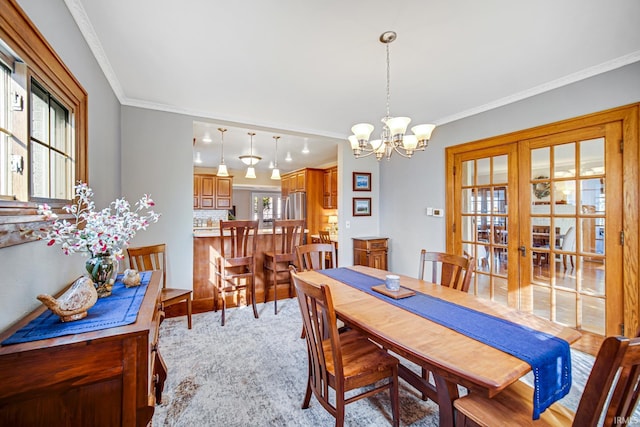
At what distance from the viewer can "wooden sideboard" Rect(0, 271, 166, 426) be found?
886 millimetres

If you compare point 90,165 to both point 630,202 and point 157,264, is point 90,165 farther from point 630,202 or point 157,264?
point 630,202

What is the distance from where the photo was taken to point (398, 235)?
4484 mm

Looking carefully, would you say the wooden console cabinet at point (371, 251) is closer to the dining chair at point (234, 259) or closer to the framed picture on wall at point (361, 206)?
the framed picture on wall at point (361, 206)

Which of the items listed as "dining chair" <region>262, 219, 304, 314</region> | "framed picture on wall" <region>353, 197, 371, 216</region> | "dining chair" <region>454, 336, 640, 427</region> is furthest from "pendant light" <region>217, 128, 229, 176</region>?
"dining chair" <region>454, 336, 640, 427</region>

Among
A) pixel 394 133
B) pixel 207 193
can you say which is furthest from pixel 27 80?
pixel 207 193

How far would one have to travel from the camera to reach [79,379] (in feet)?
3.12

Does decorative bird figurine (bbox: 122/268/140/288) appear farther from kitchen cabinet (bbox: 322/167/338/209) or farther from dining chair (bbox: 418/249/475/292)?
kitchen cabinet (bbox: 322/167/338/209)

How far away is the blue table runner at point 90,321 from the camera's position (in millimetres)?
979

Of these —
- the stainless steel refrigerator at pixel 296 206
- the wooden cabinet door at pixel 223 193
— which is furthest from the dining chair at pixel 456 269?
the wooden cabinet door at pixel 223 193

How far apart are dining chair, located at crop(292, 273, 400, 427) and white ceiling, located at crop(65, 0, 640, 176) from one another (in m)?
1.76

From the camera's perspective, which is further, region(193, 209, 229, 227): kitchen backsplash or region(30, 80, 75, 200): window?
region(193, 209, 229, 227): kitchen backsplash

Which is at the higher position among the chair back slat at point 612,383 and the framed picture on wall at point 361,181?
the framed picture on wall at point 361,181

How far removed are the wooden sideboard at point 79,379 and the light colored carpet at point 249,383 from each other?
0.91 meters

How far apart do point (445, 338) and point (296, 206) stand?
541cm
